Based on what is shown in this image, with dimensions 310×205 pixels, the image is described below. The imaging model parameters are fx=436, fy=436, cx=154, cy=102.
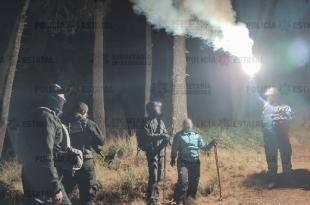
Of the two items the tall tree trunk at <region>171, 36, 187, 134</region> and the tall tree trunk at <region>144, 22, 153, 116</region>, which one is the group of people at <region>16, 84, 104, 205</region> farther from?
the tall tree trunk at <region>144, 22, 153, 116</region>

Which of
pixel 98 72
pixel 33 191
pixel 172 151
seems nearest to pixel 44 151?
pixel 33 191

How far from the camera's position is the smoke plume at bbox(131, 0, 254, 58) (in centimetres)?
1257

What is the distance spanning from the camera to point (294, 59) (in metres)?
20.9

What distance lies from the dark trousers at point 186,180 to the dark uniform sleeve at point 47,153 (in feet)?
13.6

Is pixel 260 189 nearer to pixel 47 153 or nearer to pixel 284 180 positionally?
pixel 284 180

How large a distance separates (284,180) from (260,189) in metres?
0.74

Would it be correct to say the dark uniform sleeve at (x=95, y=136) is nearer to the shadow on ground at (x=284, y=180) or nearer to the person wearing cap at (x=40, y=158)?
the person wearing cap at (x=40, y=158)

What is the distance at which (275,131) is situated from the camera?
1117 centimetres

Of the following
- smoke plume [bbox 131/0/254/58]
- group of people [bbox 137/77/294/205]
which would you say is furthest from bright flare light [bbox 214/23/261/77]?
group of people [bbox 137/77/294/205]

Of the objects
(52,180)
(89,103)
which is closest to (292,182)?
(52,180)

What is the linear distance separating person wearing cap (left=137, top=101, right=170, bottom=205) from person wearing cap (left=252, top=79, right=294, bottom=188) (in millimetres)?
2984

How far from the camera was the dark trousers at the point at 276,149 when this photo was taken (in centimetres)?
1126

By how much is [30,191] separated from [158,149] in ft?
12.6

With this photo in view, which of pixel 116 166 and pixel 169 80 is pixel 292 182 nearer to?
pixel 116 166
